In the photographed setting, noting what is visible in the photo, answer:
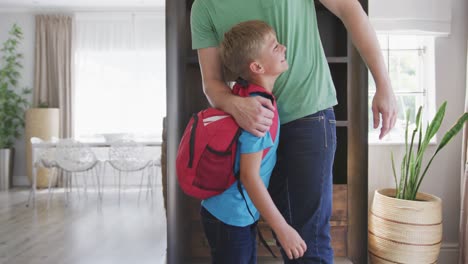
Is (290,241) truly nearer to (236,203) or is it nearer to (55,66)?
(236,203)

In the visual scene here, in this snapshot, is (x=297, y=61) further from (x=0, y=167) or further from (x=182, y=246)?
(x=0, y=167)

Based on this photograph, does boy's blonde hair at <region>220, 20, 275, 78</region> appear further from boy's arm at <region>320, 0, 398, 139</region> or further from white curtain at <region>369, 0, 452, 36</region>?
white curtain at <region>369, 0, 452, 36</region>

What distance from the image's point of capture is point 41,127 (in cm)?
660

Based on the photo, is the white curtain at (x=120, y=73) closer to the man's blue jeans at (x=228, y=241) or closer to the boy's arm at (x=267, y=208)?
the man's blue jeans at (x=228, y=241)

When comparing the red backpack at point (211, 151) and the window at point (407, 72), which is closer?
the red backpack at point (211, 151)

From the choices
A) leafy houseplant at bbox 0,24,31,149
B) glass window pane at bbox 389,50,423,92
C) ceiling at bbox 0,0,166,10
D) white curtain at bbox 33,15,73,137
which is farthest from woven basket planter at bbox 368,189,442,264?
leafy houseplant at bbox 0,24,31,149

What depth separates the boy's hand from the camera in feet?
3.09

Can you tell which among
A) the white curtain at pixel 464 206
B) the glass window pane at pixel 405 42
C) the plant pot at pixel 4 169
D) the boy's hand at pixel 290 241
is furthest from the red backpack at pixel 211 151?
the plant pot at pixel 4 169

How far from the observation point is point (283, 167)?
3.45 ft

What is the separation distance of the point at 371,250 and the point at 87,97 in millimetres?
6105

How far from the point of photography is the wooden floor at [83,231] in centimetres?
302

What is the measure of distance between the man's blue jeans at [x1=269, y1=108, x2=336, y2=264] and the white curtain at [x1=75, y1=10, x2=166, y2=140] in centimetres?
625

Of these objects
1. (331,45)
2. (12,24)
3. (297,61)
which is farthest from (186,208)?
(12,24)

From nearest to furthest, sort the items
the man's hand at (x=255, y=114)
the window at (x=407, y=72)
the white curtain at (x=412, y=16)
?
1. the man's hand at (x=255, y=114)
2. the white curtain at (x=412, y=16)
3. the window at (x=407, y=72)
